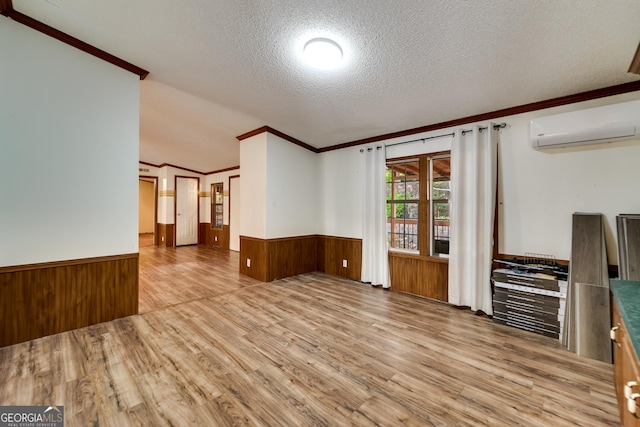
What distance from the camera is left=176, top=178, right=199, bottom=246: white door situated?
8.04 meters

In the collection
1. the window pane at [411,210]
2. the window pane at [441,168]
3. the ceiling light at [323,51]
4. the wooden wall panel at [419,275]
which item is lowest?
the wooden wall panel at [419,275]

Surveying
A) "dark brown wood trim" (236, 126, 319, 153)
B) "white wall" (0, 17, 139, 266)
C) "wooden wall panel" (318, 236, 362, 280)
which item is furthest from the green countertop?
"dark brown wood trim" (236, 126, 319, 153)

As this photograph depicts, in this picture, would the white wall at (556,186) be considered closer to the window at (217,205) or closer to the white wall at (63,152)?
the white wall at (63,152)

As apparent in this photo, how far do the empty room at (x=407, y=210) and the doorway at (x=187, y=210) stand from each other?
4.84 m

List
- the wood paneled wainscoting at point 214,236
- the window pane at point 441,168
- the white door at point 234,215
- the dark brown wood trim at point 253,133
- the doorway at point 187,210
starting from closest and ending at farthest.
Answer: the window pane at point 441,168, the dark brown wood trim at point 253,133, the white door at point 234,215, the wood paneled wainscoting at point 214,236, the doorway at point 187,210

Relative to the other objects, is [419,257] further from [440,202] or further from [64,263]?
[64,263]

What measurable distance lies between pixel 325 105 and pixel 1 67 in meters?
3.10

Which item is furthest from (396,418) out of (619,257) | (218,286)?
(218,286)

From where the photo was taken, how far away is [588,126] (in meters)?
2.36

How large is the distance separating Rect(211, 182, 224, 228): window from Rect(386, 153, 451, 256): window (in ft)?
19.6

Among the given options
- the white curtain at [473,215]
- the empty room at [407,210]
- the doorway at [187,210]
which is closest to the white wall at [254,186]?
the empty room at [407,210]

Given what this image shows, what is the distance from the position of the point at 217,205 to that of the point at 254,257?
4.53m

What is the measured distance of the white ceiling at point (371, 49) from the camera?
69.1 inches

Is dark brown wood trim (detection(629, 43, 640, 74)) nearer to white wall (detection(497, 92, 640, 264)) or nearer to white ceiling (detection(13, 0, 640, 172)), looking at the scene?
white ceiling (detection(13, 0, 640, 172))
